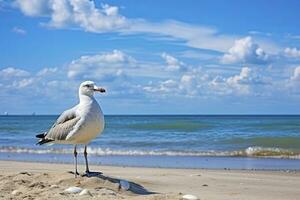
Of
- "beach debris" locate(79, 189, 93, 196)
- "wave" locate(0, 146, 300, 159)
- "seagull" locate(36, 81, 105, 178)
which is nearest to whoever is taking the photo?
"beach debris" locate(79, 189, 93, 196)

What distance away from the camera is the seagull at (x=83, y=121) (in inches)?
330

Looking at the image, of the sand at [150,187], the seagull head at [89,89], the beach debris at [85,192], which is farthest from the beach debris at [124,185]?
the seagull head at [89,89]

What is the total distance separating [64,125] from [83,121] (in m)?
0.52

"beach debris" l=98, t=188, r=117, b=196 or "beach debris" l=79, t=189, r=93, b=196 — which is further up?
"beach debris" l=79, t=189, r=93, b=196

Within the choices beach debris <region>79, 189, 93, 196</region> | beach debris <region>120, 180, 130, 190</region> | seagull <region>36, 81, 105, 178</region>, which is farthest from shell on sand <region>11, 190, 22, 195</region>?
beach debris <region>120, 180, 130, 190</region>

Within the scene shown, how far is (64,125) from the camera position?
8.72 metres

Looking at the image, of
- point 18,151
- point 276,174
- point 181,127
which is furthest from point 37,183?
point 181,127

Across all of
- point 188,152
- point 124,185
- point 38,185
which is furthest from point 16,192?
point 188,152

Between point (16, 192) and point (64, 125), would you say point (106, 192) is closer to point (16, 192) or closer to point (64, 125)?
point (16, 192)

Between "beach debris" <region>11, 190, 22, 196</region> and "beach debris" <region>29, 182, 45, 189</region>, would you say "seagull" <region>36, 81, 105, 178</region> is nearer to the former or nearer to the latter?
"beach debris" <region>29, 182, 45, 189</region>

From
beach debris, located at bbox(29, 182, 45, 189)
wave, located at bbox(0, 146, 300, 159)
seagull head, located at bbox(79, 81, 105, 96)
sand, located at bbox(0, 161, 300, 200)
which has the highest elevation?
seagull head, located at bbox(79, 81, 105, 96)

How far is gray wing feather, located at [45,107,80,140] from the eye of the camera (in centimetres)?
858

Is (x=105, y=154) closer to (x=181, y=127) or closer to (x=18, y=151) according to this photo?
(x=18, y=151)

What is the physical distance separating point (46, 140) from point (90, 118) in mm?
1249
